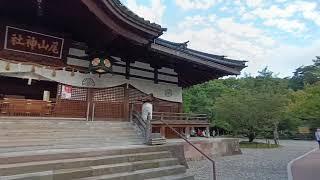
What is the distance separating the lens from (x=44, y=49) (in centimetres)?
1232

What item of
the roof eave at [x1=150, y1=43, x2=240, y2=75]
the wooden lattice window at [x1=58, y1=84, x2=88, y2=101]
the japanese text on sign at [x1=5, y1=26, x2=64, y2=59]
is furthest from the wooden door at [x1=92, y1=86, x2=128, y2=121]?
the roof eave at [x1=150, y1=43, x2=240, y2=75]

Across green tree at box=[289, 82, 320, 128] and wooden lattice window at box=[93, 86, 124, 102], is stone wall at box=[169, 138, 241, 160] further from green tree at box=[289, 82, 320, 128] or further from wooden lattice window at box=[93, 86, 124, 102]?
green tree at box=[289, 82, 320, 128]

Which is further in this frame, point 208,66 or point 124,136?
point 208,66

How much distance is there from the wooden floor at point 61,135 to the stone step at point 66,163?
1.29 meters

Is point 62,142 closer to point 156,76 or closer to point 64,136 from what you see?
point 64,136

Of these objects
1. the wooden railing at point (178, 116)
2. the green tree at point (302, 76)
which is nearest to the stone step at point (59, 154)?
the wooden railing at point (178, 116)

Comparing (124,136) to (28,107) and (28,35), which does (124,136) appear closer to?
(28,107)

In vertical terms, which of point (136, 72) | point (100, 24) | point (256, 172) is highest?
point (100, 24)

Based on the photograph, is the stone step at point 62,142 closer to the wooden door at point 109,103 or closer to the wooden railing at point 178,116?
the wooden door at point 109,103

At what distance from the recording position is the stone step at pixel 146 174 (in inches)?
299

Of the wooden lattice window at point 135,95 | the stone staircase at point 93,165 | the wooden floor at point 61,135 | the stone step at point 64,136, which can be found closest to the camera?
the stone staircase at point 93,165

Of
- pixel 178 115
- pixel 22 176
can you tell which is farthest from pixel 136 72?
pixel 22 176

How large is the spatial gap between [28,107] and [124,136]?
403 cm

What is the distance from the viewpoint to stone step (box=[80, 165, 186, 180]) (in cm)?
759
